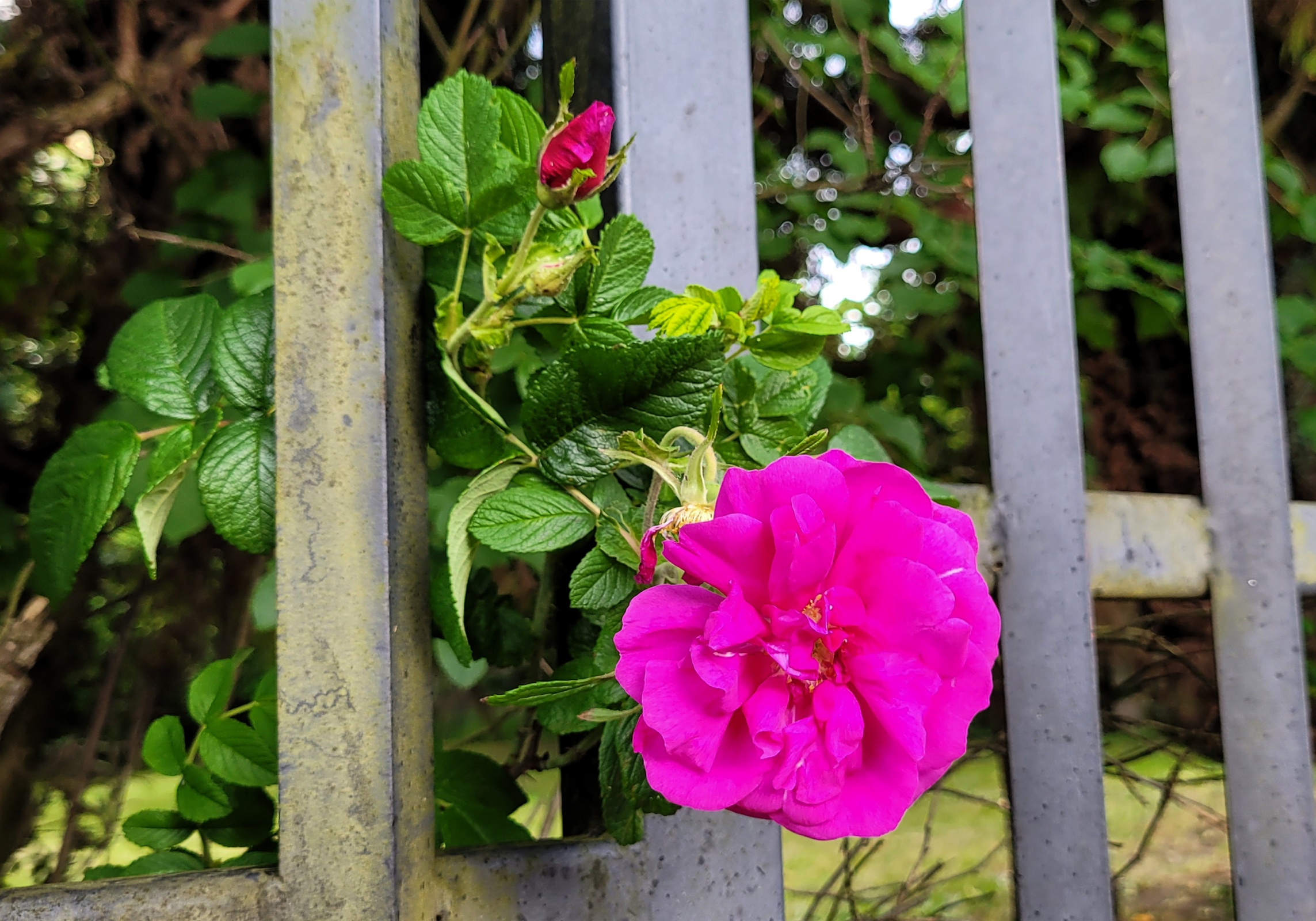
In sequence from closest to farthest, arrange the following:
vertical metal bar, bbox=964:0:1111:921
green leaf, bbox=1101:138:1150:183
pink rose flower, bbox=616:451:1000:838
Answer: pink rose flower, bbox=616:451:1000:838, vertical metal bar, bbox=964:0:1111:921, green leaf, bbox=1101:138:1150:183

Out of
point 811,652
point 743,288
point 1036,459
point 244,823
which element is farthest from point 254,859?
point 1036,459

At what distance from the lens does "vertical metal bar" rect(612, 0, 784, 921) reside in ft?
1.74

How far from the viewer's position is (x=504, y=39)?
3.37 feet

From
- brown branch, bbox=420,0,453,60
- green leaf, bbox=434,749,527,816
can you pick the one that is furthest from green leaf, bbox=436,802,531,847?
brown branch, bbox=420,0,453,60

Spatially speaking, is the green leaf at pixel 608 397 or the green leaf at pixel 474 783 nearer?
the green leaf at pixel 608 397

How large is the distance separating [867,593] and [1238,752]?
70 centimetres

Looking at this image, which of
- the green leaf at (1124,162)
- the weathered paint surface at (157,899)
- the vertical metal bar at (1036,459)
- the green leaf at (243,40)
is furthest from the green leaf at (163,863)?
the green leaf at (1124,162)

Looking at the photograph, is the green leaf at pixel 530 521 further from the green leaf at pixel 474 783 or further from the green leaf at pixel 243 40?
the green leaf at pixel 243 40

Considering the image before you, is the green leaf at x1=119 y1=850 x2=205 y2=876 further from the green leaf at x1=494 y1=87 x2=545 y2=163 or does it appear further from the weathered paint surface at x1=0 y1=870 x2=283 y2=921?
the green leaf at x1=494 y1=87 x2=545 y2=163

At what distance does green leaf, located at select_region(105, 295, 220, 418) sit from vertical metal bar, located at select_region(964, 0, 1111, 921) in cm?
63

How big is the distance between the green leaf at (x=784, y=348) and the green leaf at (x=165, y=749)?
0.44 m

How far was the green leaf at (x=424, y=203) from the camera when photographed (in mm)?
443

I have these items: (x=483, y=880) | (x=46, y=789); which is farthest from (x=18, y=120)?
(x=483, y=880)

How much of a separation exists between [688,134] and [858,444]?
0.86 feet
